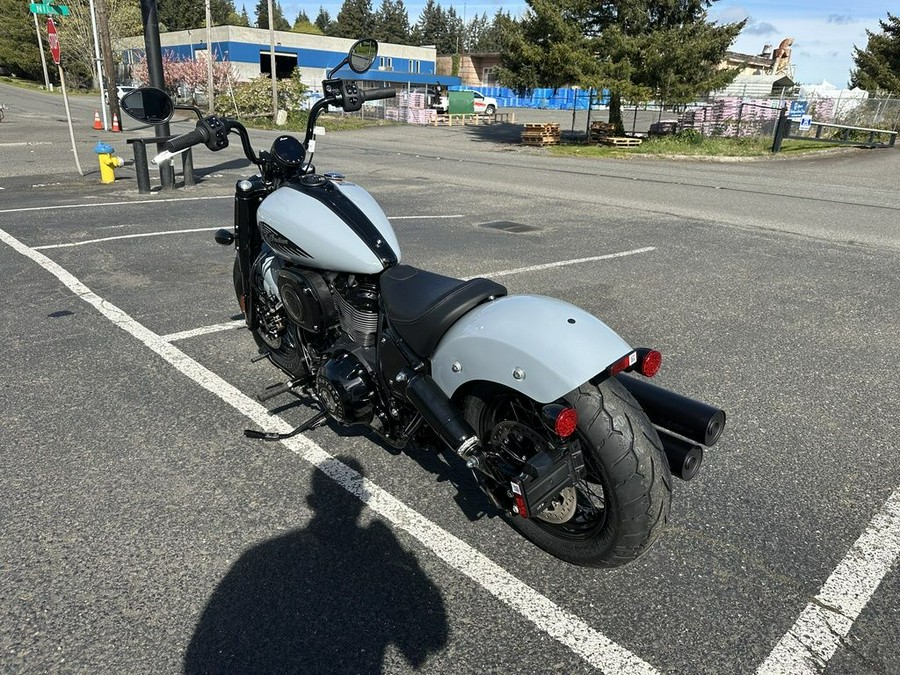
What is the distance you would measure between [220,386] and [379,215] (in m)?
1.64

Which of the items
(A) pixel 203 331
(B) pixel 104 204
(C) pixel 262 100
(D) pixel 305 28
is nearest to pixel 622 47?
(C) pixel 262 100

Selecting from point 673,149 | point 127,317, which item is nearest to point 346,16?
point 673,149

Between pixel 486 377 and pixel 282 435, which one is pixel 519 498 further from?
pixel 282 435

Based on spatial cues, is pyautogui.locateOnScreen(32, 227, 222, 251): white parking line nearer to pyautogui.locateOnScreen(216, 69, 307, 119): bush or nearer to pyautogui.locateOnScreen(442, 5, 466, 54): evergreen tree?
pyautogui.locateOnScreen(216, 69, 307, 119): bush

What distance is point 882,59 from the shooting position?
128 feet

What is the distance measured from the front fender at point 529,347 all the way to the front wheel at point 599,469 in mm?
105

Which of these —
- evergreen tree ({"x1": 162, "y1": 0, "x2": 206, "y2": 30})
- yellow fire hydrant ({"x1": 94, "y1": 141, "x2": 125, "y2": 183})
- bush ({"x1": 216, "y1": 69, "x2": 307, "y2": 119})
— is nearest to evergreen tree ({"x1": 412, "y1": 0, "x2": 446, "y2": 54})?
evergreen tree ({"x1": 162, "y1": 0, "x2": 206, "y2": 30})

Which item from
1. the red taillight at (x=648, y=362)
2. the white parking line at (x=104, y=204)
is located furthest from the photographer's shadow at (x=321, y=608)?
the white parking line at (x=104, y=204)

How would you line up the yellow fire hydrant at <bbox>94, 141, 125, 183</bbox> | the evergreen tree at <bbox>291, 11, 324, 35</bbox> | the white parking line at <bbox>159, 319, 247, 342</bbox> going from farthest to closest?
the evergreen tree at <bbox>291, 11, 324, 35</bbox> → the yellow fire hydrant at <bbox>94, 141, 125, 183</bbox> → the white parking line at <bbox>159, 319, 247, 342</bbox>

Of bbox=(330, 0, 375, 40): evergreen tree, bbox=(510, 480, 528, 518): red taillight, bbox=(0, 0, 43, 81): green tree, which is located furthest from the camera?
bbox=(330, 0, 375, 40): evergreen tree

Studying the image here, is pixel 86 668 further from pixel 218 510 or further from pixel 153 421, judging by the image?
pixel 153 421

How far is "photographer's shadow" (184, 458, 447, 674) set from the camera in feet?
6.75

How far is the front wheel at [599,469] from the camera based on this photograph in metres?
2.13

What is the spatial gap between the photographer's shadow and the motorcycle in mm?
473
